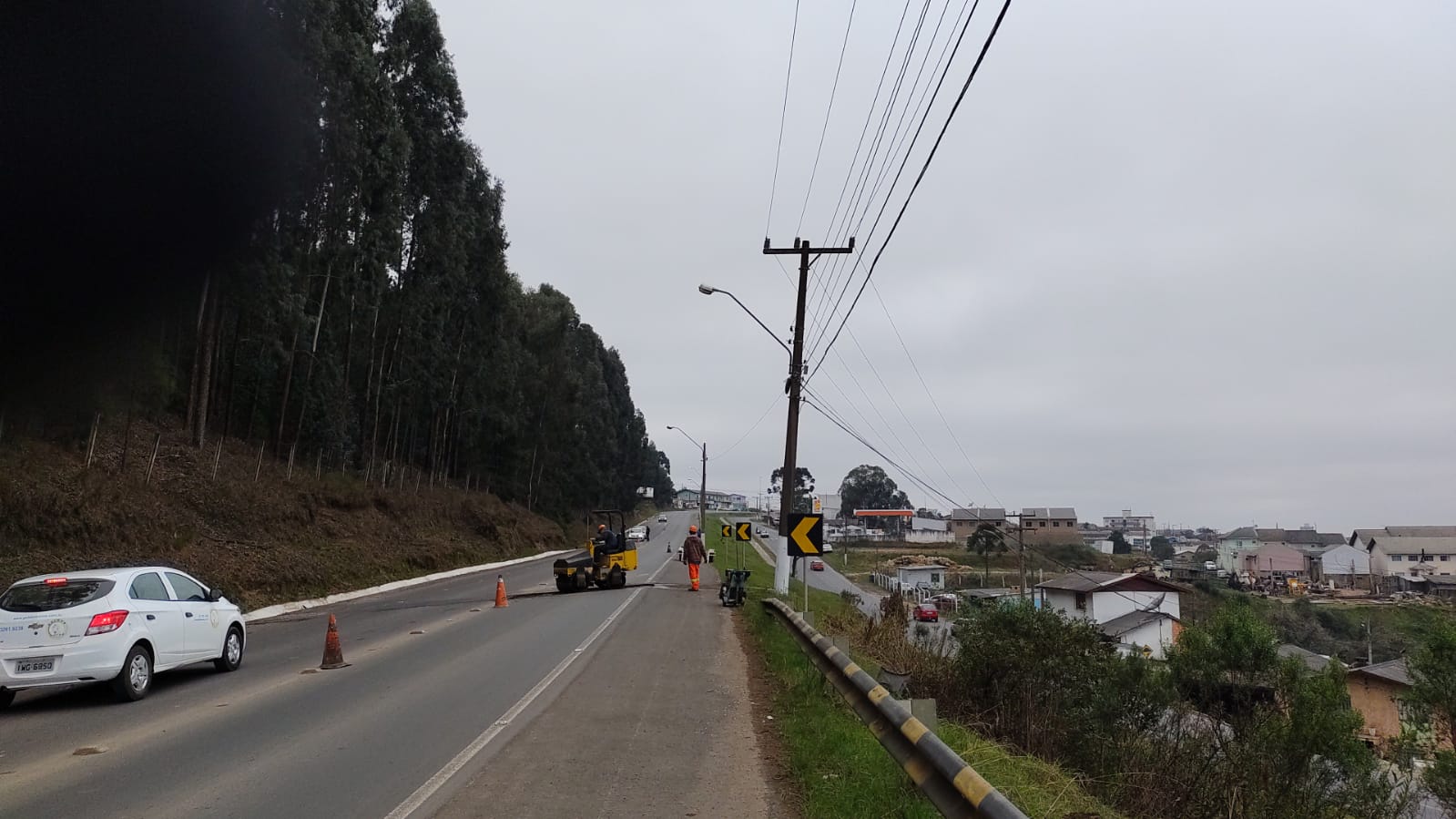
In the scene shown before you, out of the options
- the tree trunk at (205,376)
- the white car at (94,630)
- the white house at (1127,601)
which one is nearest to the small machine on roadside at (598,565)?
the tree trunk at (205,376)

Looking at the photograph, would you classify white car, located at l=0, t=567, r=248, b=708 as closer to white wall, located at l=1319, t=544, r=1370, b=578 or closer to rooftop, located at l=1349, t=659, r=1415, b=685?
rooftop, located at l=1349, t=659, r=1415, b=685

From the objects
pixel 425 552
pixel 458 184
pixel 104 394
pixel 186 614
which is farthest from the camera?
pixel 458 184

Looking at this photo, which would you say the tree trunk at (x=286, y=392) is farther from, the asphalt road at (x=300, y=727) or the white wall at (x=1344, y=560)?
the white wall at (x=1344, y=560)

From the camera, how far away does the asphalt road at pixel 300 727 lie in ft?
22.7

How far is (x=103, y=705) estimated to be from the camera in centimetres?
1087

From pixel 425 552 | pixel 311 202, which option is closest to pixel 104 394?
pixel 311 202

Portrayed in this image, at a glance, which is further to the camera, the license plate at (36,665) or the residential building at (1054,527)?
the residential building at (1054,527)

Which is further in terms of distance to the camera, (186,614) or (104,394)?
(104,394)

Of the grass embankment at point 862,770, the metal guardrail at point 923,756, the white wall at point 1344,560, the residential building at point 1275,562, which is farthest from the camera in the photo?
the white wall at point 1344,560

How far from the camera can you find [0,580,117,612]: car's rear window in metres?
10.7

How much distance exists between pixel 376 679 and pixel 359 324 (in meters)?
30.1

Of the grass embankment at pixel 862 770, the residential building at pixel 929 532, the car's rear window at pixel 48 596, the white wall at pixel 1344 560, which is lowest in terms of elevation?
the grass embankment at pixel 862 770

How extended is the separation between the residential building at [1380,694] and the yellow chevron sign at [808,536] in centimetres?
1950

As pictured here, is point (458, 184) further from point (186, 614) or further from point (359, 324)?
point (186, 614)
